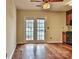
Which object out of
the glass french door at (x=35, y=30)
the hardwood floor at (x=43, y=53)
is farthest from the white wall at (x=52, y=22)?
the hardwood floor at (x=43, y=53)

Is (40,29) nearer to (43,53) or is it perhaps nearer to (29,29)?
(29,29)

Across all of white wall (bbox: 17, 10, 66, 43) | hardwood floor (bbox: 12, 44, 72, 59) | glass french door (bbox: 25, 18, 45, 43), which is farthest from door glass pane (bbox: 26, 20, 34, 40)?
hardwood floor (bbox: 12, 44, 72, 59)

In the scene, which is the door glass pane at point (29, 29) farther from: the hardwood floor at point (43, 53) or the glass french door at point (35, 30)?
the hardwood floor at point (43, 53)

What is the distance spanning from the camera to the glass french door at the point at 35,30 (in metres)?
11.4

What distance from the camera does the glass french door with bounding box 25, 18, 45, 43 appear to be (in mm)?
11367

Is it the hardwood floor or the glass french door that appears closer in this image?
the hardwood floor

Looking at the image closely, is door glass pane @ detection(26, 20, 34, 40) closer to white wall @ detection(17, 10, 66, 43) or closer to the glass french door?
the glass french door

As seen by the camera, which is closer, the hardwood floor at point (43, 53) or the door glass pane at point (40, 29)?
the hardwood floor at point (43, 53)

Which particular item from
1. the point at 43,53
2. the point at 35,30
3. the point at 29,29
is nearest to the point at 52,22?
the point at 35,30

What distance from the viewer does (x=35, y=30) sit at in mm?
11445
